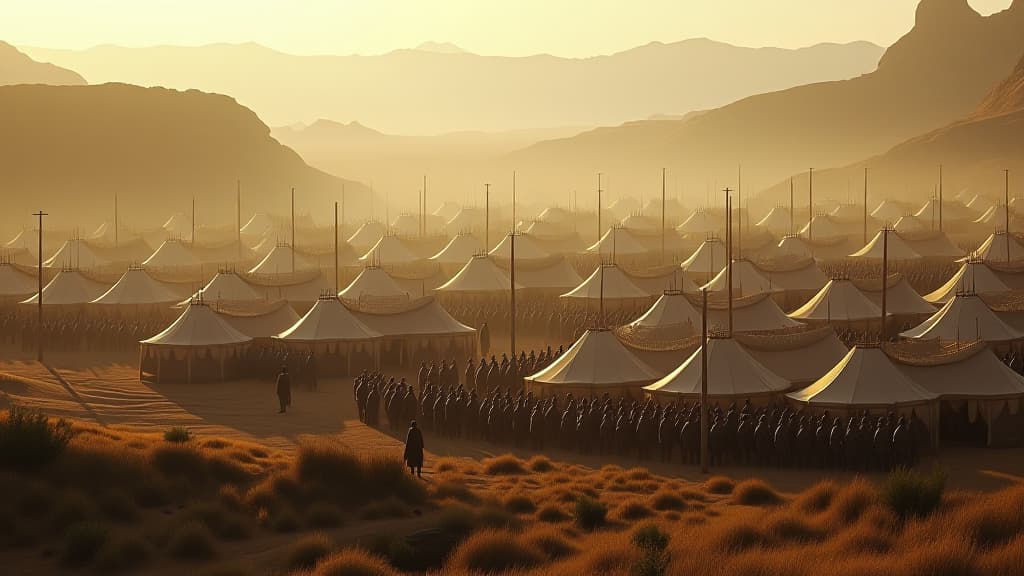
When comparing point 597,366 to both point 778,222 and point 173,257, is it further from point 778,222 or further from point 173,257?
point 778,222

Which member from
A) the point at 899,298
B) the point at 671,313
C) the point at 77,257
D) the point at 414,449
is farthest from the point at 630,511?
the point at 77,257

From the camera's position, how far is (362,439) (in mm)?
32188

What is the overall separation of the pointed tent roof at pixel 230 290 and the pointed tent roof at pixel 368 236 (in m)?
31.9

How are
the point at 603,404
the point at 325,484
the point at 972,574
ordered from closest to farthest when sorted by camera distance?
the point at 972,574 < the point at 325,484 < the point at 603,404

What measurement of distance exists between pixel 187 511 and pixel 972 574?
36.3 ft

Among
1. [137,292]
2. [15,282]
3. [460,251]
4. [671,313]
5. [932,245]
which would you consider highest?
[932,245]

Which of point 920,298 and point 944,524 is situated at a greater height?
point 920,298

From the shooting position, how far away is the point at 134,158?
13950 cm

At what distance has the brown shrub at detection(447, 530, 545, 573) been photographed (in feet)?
64.6

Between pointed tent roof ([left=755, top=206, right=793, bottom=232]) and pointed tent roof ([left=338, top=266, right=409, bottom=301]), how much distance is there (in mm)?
43912

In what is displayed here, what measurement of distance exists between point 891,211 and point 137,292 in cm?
5502

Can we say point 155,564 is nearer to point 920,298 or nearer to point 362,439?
point 362,439

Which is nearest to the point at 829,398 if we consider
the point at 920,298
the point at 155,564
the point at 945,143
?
the point at 155,564

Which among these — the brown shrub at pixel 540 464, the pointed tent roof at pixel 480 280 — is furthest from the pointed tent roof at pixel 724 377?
the pointed tent roof at pixel 480 280
